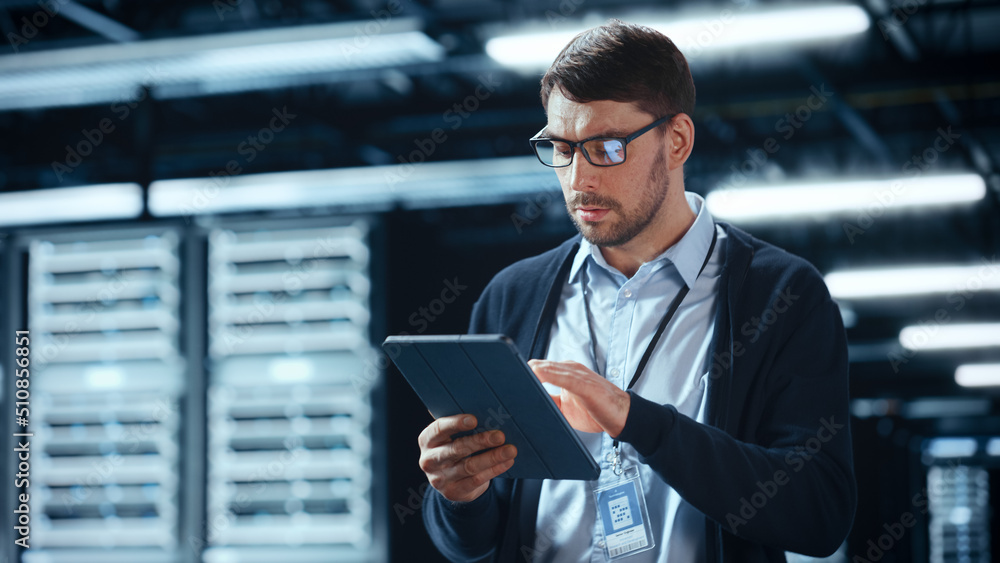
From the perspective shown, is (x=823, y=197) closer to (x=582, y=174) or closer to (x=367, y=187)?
(x=367, y=187)

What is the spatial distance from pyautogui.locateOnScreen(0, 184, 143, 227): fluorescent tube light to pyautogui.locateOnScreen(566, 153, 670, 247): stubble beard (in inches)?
227

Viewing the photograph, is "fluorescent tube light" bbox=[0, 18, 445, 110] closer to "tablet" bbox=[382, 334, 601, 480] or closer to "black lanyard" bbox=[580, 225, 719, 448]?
"black lanyard" bbox=[580, 225, 719, 448]

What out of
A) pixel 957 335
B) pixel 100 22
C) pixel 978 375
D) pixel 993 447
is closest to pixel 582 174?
pixel 100 22

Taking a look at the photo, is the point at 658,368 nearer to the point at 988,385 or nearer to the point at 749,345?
the point at 749,345

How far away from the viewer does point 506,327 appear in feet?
6.11

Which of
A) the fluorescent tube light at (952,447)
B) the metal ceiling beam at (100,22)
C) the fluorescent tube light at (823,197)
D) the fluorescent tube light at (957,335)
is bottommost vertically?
the fluorescent tube light at (952,447)

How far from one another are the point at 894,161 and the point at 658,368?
7.68 meters

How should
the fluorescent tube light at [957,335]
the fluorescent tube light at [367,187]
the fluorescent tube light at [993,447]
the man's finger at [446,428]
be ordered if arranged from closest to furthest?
1. the man's finger at [446,428]
2. the fluorescent tube light at [367,187]
3. the fluorescent tube light at [957,335]
4. the fluorescent tube light at [993,447]

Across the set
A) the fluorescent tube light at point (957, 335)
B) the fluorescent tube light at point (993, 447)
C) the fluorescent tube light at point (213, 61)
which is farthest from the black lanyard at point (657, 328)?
the fluorescent tube light at point (993, 447)

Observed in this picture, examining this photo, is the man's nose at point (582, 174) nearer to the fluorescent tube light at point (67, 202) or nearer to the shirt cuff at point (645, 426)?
the shirt cuff at point (645, 426)

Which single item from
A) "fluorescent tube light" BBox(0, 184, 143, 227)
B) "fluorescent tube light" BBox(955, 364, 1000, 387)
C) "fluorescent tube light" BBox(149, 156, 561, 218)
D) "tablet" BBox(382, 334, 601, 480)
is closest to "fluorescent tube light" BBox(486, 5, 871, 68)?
"tablet" BBox(382, 334, 601, 480)

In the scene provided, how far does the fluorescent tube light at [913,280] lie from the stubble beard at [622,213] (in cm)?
854

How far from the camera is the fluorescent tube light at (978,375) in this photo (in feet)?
54.7

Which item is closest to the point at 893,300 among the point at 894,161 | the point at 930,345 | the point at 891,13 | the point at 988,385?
the point at 930,345
